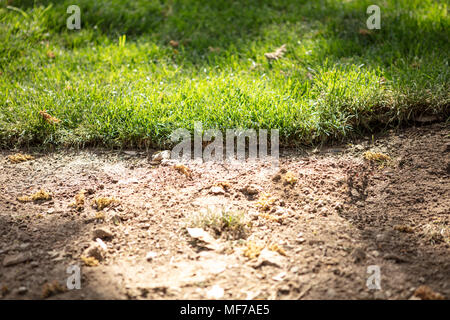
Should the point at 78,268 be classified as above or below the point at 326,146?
below

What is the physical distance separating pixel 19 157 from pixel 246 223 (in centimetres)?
194

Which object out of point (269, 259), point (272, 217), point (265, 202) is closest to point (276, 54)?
point (265, 202)

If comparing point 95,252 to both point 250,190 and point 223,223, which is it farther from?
point 250,190

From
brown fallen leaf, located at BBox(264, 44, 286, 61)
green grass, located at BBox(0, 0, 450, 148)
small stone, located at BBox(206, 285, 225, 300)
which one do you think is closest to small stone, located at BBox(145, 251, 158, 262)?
small stone, located at BBox(206, 285, 225, 300)

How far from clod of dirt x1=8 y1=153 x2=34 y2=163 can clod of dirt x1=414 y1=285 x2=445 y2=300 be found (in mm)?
2854

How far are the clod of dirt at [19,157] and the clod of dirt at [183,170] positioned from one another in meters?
1.20

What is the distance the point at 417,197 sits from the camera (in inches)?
108

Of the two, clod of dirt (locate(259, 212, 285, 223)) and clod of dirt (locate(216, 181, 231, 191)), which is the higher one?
clod of dirt (locate(216, 181, 231, 191))

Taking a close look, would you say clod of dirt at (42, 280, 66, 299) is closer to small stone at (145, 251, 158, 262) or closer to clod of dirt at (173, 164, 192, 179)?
small stone at (145, 251, 158, 262)

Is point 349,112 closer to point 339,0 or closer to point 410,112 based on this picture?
point 410,112

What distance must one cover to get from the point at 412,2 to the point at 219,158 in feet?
11.3

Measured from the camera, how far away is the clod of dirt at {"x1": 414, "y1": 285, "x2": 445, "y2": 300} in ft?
6.56

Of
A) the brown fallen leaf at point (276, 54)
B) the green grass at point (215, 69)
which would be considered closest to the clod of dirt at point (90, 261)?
the green grass at point (215, 69)
